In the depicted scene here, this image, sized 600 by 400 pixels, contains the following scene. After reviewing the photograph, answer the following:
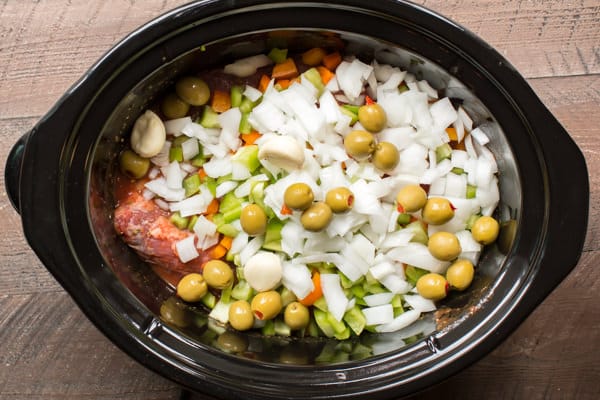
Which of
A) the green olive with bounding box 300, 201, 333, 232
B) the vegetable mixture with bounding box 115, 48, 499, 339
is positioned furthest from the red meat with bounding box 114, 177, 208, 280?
the green olive with bounding box 300, 201, 333, 232

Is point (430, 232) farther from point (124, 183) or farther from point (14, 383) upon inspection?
point (14, 383)

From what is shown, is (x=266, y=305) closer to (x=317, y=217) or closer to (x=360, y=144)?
(x=317, y=217)

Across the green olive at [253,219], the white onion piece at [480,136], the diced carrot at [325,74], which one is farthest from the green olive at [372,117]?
the green olive at [253,219]

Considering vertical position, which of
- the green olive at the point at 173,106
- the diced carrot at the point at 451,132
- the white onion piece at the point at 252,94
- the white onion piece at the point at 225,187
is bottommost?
the white onion piece at the point at 225,187

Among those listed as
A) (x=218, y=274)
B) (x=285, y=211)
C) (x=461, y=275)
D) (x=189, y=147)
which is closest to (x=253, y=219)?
(x=285, y=211)

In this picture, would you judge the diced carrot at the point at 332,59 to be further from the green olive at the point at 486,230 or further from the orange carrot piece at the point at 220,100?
the green olive at the point at 486,230

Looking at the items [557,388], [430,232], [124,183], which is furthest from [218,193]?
[557,388]
